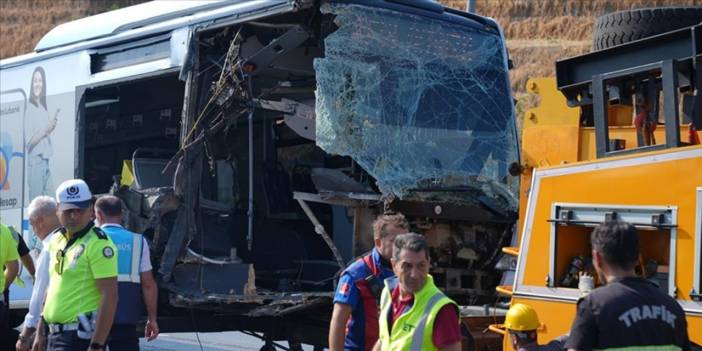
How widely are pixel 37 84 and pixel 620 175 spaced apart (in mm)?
6413

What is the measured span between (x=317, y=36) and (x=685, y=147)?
3884mm

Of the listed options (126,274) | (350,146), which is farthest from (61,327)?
(350,146)

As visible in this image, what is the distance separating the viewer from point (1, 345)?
31.8 ft

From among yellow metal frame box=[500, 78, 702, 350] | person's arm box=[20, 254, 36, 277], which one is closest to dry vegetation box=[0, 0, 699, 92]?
person's arm box=[20, 254, 36, 277]

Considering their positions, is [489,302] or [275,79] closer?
[489,302]

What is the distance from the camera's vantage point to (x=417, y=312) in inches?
219

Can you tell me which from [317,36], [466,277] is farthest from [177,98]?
[466,277]

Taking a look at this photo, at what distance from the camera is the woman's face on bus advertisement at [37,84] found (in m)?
11.1

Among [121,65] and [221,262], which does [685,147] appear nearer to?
[221,262]

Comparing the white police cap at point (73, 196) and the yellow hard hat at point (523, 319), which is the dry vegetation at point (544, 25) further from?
the yellow hard hat at point (523, 319)

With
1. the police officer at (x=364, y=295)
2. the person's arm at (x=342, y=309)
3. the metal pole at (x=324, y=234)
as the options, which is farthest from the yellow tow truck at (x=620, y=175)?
the metal pole at (x=324, y=234)

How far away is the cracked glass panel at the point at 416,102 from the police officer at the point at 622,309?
4.25 meters

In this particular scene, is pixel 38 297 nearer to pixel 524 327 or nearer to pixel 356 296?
pixel 356 296

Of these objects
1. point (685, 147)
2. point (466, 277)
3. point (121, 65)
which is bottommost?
point (466, 277)
